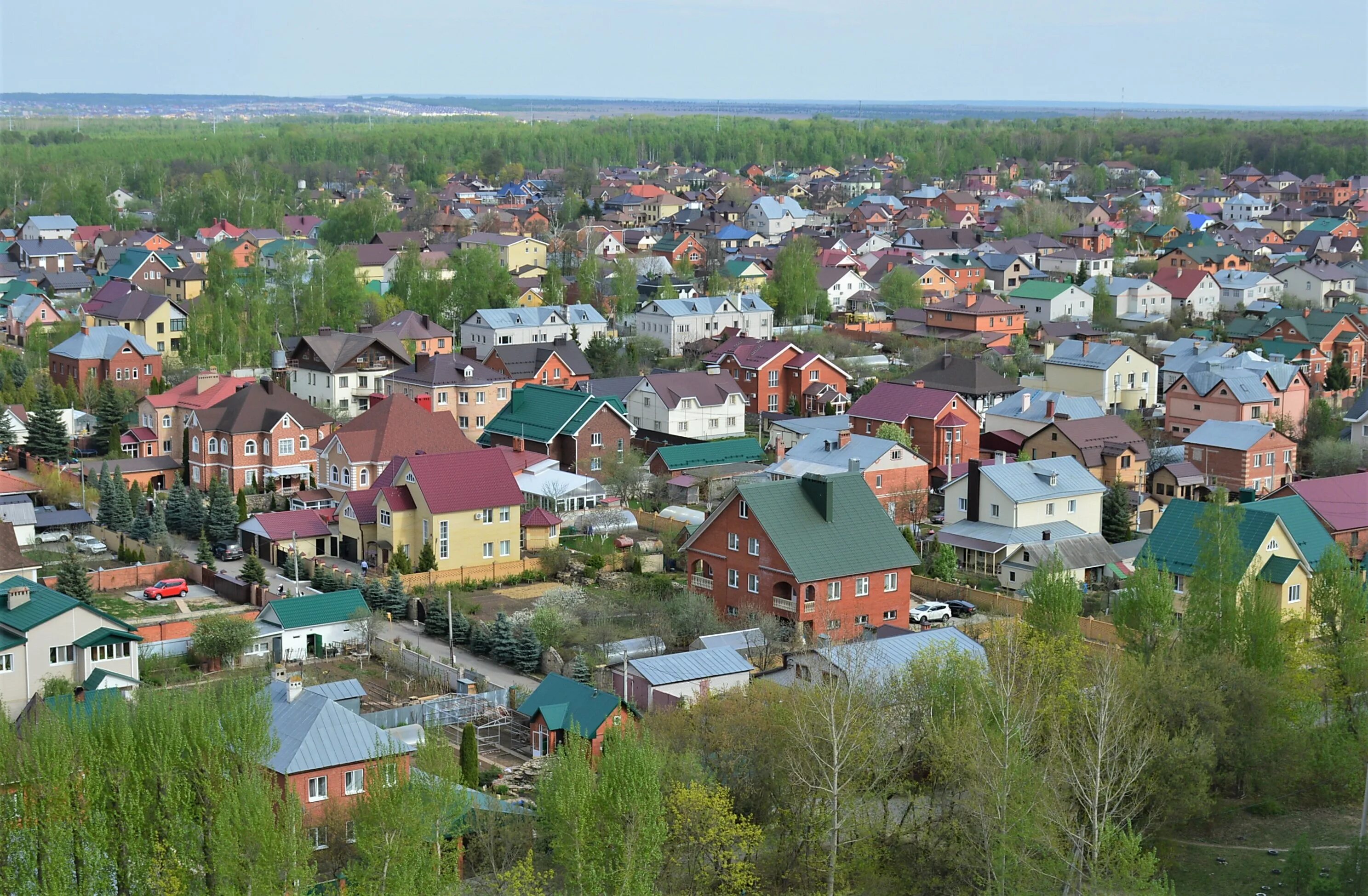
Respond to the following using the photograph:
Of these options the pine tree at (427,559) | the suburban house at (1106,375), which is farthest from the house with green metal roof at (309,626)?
the suburban house at (1106,375)

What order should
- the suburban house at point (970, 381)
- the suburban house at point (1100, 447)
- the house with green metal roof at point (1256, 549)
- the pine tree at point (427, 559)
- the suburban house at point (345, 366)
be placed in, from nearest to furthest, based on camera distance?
the house with green metal roof at point (1256, 549)
the pine tree at point (427, 559)
the suburban house at point (1100, 447)
the suburban house at point (970, 381)
the suburban house at point (345, 366)

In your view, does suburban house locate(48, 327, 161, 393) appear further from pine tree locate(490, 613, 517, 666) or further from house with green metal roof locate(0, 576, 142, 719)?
pine tree locate(490, 613, 517, 666)

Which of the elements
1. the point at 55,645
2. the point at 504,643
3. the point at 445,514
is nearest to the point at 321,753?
the point at 55,645

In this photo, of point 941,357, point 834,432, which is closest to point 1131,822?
point 834,432

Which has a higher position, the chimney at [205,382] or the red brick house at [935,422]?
the chimney at [205,382]

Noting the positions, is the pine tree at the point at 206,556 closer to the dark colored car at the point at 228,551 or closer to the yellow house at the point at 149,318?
the dark colored car at the point at 228,551

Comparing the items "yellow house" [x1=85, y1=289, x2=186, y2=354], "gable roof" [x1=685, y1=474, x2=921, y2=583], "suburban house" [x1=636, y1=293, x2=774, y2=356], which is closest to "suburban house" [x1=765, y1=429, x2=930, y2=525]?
"gable roof" [x1=685, y1=474, x2=921, y2=583]

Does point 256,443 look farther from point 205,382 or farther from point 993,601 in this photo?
point 993,601
